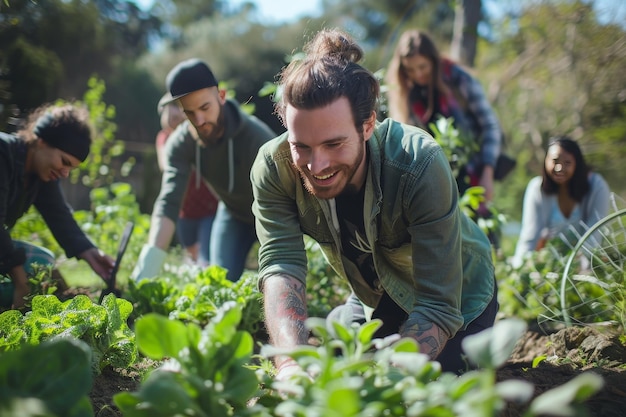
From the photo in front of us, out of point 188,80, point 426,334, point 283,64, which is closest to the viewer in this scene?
point 426,334

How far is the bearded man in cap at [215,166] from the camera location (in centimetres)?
333

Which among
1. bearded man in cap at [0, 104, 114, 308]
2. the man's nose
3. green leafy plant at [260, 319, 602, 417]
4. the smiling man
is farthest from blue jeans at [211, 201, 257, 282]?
green leafy plant at [260, 319, 602, 417]

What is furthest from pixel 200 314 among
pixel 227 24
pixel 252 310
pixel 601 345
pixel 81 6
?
pixel 227 24

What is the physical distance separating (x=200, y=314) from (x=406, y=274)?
1086 mm

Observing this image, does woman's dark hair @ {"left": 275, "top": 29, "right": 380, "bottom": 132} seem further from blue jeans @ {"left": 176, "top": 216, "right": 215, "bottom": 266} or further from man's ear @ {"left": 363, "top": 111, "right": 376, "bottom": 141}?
blue jeans @ {"left": 176, "top": 216, "right": 215, "bottom": 266}

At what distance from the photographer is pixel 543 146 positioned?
10.6 meters

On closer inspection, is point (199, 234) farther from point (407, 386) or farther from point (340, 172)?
point (407, 386)

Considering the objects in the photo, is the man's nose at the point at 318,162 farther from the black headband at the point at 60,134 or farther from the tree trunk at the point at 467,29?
the tree trunk at the point at 467,29

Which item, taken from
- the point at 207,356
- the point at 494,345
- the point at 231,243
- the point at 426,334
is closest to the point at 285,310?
the point at 426,334

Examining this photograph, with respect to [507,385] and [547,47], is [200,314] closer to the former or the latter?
[507,385]

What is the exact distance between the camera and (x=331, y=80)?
1867 mm

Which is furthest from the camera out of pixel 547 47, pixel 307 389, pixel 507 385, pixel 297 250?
pixel 547 47

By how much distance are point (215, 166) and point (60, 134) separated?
0.84m

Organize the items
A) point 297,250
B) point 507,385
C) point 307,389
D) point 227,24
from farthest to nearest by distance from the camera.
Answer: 1. point 227,24
2. point 297,250
3. point 307,389
4. point 507,385
